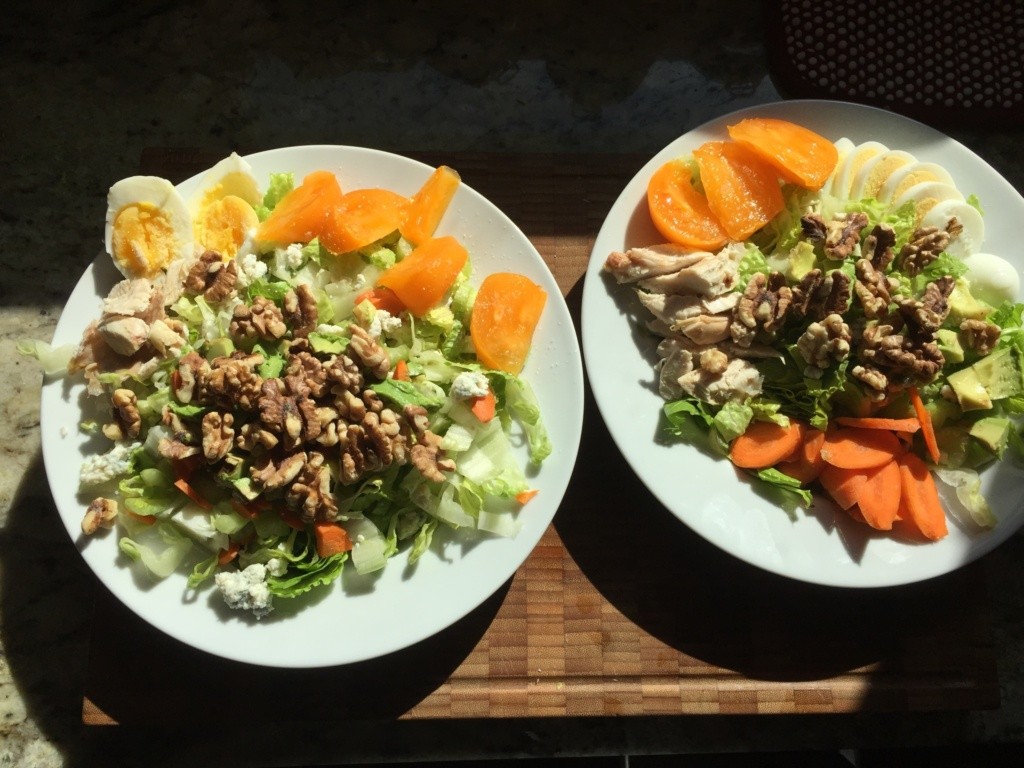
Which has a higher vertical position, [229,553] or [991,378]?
[991,378]

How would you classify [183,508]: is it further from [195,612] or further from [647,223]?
[647,223]

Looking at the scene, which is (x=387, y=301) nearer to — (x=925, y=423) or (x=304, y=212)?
(x=304, y=212)

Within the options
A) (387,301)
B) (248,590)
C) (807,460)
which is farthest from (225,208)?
(807,460)

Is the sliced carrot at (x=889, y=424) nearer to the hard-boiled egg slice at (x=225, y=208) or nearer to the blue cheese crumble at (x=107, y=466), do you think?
the hard-boiled egg slice at (x=225, y=208)

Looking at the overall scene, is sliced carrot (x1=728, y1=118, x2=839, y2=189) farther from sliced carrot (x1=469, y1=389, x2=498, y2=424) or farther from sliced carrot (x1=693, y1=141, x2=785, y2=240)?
sliced carrot (x1=469, y1=389, x2=498, y2=424)

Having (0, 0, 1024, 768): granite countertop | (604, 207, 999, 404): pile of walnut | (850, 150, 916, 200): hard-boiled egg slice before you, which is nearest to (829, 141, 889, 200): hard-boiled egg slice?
(850, 150, 916, 200): hard-boiled egg slice

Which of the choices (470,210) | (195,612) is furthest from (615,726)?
(470,210)
